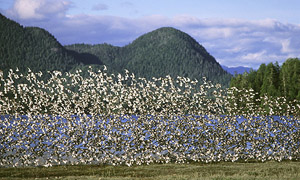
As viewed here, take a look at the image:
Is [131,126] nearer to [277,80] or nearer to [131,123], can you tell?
[131,123]

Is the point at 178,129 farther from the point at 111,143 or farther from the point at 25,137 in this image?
the point at 25,137

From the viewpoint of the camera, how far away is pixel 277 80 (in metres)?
126

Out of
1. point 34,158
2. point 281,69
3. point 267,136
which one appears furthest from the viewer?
point 281,69

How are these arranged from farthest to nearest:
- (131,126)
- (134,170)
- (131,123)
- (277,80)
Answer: (277,80) < (131,123) < (131,126) < (134,170)

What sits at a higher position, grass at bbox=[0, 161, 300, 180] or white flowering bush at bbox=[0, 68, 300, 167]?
white flowering bush at bbox=[0, 68, 300, 167]

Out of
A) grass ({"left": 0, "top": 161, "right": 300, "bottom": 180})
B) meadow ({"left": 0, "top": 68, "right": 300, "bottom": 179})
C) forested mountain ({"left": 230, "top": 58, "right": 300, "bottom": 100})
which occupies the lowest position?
grass ({"left": 0, "top": 161, "right": 300, "bottom": 180})

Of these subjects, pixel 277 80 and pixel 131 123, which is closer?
pixel 131 123

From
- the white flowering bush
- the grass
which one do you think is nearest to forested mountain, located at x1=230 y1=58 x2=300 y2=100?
the white flowering bush

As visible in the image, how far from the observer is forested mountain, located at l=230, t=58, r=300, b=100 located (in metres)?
115

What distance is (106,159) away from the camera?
47.6 m

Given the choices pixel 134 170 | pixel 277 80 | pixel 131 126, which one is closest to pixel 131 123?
pixel 131 126

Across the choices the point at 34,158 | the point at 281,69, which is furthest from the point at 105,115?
the point at 281,69

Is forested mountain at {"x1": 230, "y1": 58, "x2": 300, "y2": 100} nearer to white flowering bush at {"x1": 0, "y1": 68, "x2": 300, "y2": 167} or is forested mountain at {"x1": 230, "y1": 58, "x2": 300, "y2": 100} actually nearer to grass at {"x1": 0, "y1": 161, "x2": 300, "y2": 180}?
white flowering bush at {"x1": 0, "y1": 68, "x2": 300, "y2": 167}

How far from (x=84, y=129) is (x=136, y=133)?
7.13 m
